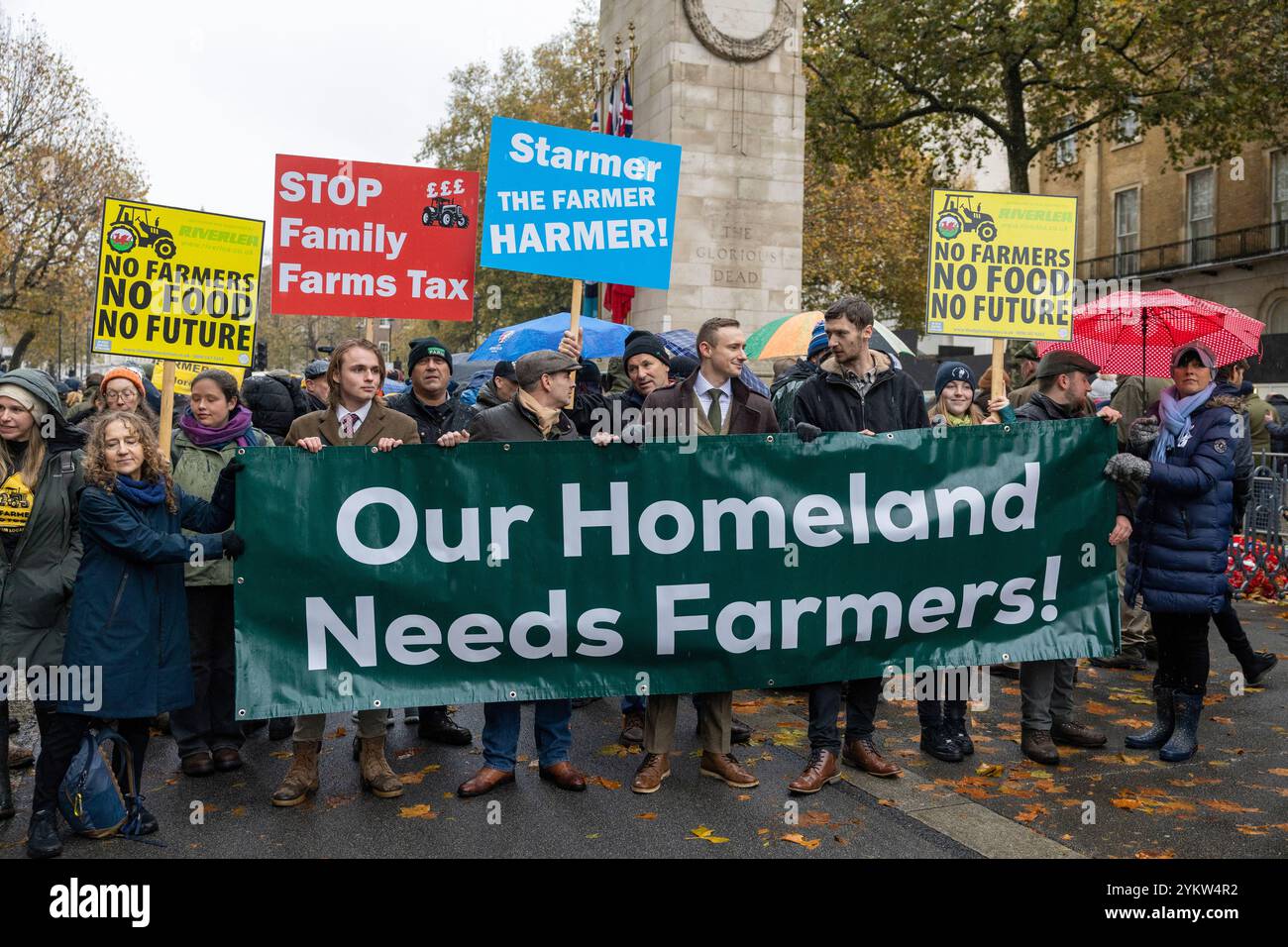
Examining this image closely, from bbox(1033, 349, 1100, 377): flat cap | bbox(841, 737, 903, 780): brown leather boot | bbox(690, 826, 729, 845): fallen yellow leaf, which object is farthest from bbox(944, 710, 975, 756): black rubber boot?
bbox(1033, 349, 1100, 377): flat cap

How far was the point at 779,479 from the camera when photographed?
547 cm

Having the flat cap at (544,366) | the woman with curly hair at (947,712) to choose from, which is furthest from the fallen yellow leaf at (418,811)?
the woman with curly hair at (947,712)

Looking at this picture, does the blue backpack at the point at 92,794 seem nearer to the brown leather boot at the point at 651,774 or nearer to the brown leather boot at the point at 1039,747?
the brown leather boot at the point at 651,774

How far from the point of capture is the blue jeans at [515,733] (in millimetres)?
5488

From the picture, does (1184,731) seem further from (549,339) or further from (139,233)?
(549,339)

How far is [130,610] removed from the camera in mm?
4805

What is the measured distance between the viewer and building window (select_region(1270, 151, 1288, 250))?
3447 centimetres

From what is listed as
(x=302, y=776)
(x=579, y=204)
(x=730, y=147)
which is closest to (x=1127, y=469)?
(x=579, y=204)

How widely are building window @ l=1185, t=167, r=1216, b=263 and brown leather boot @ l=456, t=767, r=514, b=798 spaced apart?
3741 cm

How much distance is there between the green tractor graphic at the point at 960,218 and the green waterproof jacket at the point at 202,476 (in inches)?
152

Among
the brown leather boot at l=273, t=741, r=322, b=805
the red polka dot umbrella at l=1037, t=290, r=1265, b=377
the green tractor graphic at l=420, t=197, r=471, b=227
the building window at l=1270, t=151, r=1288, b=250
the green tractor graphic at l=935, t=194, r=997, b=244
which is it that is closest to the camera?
the brown leather boot at l=273, t=741, r=322, b=805

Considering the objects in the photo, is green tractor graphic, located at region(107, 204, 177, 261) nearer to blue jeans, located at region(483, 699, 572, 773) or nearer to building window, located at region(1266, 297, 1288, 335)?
blue jeans, located at region(483, 699, 572, 773)
